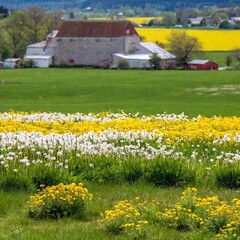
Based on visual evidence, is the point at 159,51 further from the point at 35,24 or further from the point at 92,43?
the point at 35,24

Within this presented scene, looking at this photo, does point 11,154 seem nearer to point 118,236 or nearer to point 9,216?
point 9,216

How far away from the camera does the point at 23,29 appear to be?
13650 cm

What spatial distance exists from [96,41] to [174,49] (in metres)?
14.3

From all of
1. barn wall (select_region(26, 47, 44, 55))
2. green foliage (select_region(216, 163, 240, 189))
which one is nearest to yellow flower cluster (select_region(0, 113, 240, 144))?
green foliage (select_region(216, 163, 240, 189))

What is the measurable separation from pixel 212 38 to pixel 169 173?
14613cm

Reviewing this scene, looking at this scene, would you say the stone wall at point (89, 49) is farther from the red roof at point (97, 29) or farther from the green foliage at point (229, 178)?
the green foliage at point (229, 178)

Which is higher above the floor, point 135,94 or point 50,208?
point 50,208

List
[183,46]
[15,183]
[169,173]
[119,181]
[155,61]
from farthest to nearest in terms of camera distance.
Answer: [183,46], [155,61], [119,181], [169,173], [15,183]

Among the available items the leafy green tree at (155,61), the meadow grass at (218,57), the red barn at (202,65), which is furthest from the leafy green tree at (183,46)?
the leafy green tree at (155,61)

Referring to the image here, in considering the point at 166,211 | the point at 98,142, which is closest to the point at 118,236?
the point at 166,211

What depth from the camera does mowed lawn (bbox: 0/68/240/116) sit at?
45594 mm

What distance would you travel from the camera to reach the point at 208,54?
129 meters

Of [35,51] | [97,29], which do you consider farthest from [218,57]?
[35,51]

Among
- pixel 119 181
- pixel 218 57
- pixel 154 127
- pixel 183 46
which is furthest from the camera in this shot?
pixel 218 57
